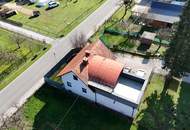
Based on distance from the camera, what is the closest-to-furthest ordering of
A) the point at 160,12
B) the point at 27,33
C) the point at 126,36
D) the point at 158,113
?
1. the point at 158,113
2. the point at 126,36
3. the point at 27,33
4. the point at 160,12

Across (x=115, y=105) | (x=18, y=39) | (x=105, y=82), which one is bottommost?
(x=115, y=105)

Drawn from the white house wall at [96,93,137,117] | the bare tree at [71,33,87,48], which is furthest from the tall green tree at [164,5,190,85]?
the bare tree at [71,33,87,48]

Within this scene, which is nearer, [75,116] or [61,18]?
[75,116]

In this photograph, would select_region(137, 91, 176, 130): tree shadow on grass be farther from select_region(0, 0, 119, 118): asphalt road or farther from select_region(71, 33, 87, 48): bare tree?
select_region(0, 0, 119, 118): asphalt road

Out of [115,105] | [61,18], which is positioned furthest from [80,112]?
[61,18]

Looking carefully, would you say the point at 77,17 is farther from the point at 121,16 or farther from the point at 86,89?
the point at 86,89

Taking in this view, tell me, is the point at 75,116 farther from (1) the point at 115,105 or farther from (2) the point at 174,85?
(2) the point at 174,85

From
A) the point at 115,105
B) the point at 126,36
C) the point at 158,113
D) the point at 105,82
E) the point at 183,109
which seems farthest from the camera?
the point at 126,36
